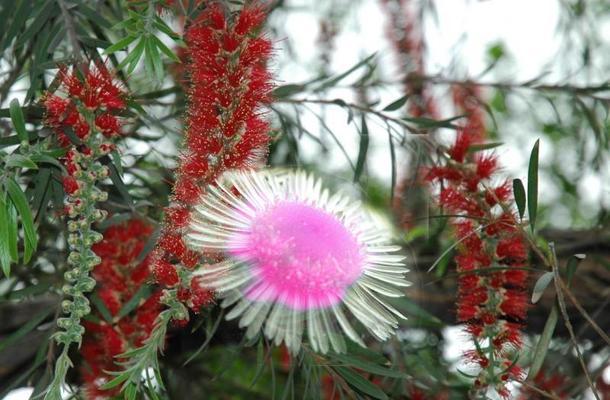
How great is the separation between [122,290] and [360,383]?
261 millimetres

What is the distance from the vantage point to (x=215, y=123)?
0.69 m

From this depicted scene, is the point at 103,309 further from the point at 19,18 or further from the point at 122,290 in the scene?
the point at 19,18

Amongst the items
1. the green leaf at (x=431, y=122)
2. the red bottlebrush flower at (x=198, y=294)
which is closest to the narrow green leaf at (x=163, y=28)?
the red bottlebrush flower at (x=198, y=294)

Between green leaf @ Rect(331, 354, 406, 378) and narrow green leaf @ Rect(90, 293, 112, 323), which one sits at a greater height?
narrow green leaf @ Rect(90, 293, 112, 323)

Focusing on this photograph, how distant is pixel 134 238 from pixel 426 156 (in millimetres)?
322

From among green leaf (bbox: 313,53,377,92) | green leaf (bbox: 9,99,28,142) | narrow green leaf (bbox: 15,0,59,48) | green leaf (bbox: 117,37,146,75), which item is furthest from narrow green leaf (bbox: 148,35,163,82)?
green leaf (bbox: 313,53,377,92)

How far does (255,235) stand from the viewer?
25.9 inches

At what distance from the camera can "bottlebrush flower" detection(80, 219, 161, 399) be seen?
895mm

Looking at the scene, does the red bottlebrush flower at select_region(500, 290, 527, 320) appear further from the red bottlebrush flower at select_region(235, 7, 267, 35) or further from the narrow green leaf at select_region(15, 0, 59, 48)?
the narrow green leaf at select_region(15, 0, 59, 48)

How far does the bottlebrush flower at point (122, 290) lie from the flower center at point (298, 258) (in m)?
0.25

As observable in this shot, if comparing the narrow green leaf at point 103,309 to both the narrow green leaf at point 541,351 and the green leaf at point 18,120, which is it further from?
the narrow green leaf at point 541,351

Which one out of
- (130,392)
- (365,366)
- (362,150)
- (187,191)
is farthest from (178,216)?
(362,150)

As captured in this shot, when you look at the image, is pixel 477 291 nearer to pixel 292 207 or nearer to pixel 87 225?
pixel 292 207

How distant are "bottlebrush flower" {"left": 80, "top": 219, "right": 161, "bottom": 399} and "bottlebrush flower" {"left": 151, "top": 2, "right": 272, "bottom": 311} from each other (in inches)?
8.3
